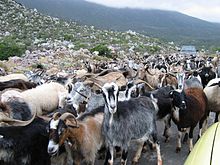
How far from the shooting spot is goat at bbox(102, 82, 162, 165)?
24.4ft

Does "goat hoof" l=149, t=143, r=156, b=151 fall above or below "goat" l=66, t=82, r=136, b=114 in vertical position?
below

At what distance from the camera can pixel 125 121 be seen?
303 inches

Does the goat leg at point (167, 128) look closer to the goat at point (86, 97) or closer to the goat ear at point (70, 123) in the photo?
the goat at point (86, 97)

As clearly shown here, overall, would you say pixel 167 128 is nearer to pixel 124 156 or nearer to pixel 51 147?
pixel 124 156

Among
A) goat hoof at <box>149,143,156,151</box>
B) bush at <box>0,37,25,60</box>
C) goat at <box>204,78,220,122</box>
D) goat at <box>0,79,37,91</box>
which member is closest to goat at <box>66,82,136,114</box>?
goat hoof at <box>149,143,156,151</box>

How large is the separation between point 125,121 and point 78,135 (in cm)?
114

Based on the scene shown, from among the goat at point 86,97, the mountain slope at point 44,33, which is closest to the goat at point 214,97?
the goat at point 86,97

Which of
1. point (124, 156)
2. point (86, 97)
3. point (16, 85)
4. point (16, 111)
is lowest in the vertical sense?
point (16, 85)

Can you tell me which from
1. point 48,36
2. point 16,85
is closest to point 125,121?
point 16,85

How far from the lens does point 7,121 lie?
6.93m

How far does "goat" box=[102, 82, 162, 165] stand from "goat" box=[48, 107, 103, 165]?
9.3 inches

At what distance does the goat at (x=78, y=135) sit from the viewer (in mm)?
6395

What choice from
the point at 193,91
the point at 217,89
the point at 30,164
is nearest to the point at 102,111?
the point at 30,164

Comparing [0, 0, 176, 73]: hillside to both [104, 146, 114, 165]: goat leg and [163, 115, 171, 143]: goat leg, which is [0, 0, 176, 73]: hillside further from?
[104, 146, 114, 165]: goat leg
